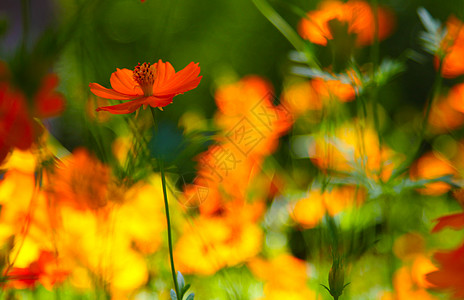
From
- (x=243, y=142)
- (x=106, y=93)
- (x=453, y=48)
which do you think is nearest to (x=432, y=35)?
(x=453, y=48)

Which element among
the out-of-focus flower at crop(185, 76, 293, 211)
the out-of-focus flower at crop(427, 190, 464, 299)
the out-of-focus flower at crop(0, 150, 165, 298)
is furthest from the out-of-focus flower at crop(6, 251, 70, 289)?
the out-of-focus flower at crop(427, 190, 464, 299)

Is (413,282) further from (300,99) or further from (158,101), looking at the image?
(158,101)

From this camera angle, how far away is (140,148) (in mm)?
338

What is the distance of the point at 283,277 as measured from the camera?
499 mm

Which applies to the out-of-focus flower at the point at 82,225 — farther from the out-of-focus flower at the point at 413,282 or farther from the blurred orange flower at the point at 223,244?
the out-of-focus flower at the point at 413,282

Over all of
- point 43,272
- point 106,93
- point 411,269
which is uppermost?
point 106,93

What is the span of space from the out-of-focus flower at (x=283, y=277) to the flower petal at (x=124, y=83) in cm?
26

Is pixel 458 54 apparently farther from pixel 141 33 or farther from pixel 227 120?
pixel 141 33

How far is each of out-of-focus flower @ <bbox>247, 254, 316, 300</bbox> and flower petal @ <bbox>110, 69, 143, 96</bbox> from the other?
0.26 meters

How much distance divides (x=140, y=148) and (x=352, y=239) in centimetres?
18

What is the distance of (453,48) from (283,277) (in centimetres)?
26

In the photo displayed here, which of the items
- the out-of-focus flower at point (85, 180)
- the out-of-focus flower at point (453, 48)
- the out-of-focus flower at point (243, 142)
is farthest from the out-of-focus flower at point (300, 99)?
the out-of-focus flower at point (85, 180)

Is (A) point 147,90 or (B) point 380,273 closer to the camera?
(A) point 147,90

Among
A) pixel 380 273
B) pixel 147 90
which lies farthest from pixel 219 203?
pixel 147 90
